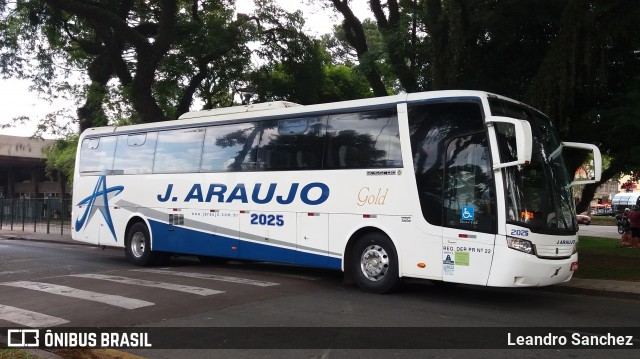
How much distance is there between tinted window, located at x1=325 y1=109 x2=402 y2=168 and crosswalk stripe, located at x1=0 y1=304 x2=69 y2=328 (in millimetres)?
5400

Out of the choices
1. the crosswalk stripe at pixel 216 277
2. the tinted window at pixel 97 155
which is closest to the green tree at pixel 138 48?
the tinted window at pixel 97 155

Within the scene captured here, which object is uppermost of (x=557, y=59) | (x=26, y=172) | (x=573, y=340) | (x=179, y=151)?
(x=26, y=172)

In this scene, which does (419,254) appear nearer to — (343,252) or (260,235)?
(343,252)

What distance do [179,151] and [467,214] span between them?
24.9ft

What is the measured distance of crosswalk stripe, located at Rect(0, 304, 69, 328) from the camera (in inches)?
290

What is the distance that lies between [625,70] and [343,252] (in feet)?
30.7

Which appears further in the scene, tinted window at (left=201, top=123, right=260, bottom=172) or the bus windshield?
tinted window at (left=201, top=123, right=260, bottom=172)

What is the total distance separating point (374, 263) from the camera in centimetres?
985

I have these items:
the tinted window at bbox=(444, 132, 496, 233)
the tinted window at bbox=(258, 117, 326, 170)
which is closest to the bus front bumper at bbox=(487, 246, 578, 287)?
the tinted window at bbox=(444, 132, 496, 233)

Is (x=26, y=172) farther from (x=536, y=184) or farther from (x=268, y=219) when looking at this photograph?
(x=536, y=184)

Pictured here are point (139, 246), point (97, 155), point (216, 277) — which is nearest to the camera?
point (216, 277)

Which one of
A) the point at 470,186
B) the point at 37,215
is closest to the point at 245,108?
the point at 470,186

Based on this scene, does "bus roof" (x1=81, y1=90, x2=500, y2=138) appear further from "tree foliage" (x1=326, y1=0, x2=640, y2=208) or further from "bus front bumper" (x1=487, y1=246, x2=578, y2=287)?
"tree foliage" (x1=326, y1=0, x2=640, y2=208)

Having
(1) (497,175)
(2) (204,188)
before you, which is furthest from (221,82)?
(1) (497,175)
